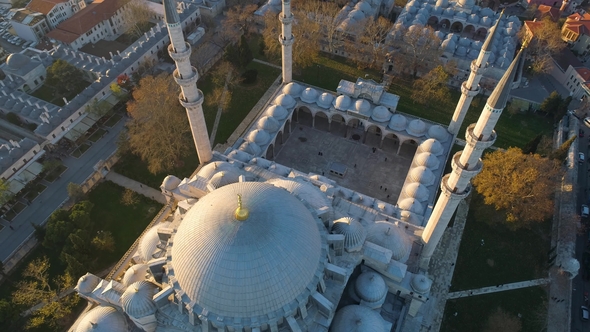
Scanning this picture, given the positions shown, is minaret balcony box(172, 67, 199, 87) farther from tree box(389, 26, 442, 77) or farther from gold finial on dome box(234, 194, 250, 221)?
tree box(389, 26, 442, 77)

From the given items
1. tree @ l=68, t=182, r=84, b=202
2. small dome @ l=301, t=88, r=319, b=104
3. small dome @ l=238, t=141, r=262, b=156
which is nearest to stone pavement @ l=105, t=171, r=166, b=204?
tree @ l=68, t=182, r=84, b=202

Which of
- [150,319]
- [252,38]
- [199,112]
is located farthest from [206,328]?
[252,38]

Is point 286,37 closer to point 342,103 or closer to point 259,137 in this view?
point 342,103

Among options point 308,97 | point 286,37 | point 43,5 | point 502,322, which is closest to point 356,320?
point 502,322

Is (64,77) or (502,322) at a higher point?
(64,77)

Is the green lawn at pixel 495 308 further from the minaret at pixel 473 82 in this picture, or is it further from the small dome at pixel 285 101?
the small dome at pixel 285 101

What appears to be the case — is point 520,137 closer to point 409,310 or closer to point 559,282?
point 559,282
